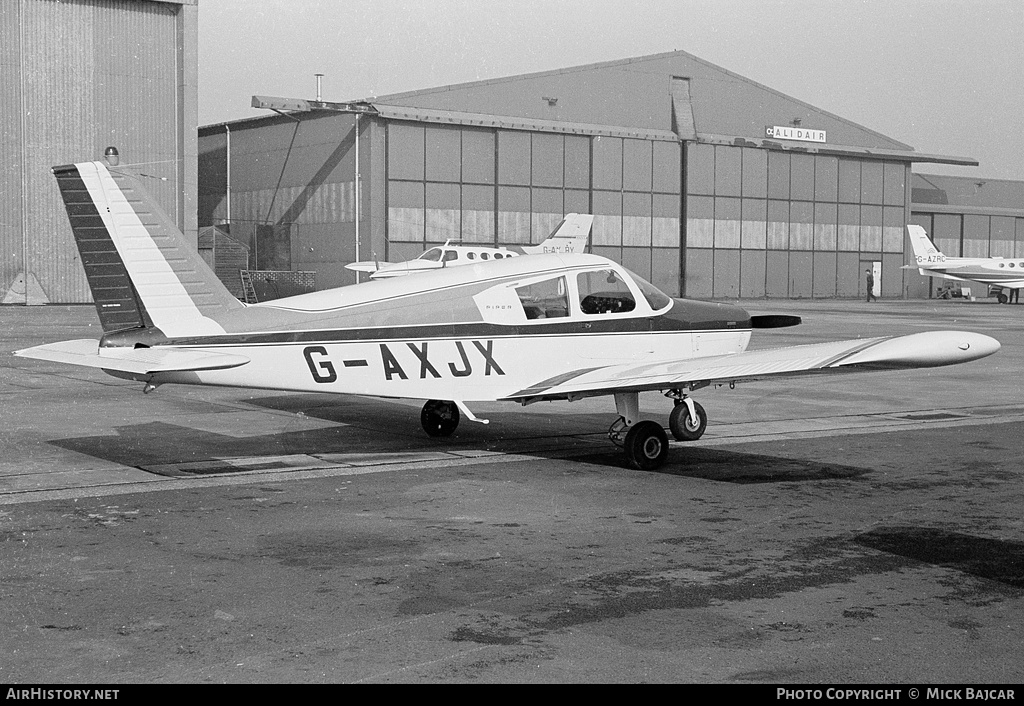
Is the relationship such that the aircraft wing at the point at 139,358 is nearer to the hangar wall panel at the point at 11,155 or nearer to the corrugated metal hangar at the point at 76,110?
the corrugated metal hangar at the point at 76,110

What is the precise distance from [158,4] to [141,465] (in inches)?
1836

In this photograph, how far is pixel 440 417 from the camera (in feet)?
42.8

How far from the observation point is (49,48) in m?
50.4

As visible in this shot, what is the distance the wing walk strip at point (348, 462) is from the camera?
995 centimetres

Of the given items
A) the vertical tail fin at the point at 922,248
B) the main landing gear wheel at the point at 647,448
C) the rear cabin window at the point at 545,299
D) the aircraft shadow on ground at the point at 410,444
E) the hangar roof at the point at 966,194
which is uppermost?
the hangar roof at the point at 966,194

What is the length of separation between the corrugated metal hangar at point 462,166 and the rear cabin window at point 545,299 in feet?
129

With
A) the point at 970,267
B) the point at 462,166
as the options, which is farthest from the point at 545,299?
the point at 970,267

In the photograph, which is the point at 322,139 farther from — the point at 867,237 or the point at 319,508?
the point at 319,508

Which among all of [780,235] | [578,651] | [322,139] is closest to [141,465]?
[578,651]

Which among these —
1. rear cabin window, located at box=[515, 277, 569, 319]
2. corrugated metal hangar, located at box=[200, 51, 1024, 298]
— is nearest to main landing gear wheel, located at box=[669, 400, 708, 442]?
rear cabin window, located at box=[515, 277, 569, 319]

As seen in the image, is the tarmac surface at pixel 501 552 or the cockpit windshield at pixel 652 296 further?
the cockpit windshield at pixel 652 296

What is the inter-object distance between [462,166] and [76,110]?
19332 mm

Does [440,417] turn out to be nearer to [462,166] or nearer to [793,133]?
[462,166]

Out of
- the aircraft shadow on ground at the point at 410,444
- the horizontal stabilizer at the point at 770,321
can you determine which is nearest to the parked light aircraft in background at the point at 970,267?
the aircraft shadow on ground at the point at 410,444
